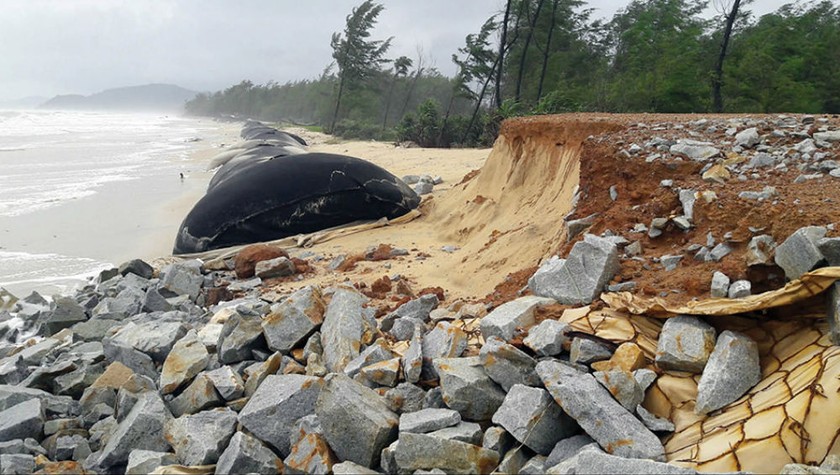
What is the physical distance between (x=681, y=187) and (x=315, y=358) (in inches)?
97.9

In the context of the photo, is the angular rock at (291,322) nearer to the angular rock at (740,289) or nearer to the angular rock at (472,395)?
the angular rock at (472,395)

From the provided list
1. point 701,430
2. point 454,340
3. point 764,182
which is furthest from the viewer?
point 764,182

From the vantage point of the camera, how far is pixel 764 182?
133 inches

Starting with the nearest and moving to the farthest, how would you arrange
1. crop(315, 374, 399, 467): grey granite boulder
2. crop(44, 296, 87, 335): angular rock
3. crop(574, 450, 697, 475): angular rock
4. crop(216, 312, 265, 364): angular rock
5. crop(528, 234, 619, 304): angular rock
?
1. crop(574, 450, 697, 475): angular rock
2. crop(315, 374, 399, 467): grey granite boulder
3. crop(528, 234, 619, 304): angular rock
4. crop(216, 312, 265, 364): angular rock
5. crop(44, 296, 87, 335): angular rock

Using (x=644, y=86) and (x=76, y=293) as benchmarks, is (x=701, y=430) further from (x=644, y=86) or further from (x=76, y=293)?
(x=644, y=86)

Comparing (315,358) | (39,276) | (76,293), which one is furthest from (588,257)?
(39,276)

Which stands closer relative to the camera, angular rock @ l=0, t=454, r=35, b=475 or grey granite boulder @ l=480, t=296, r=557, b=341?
angular rock @ l=0, t=454, r=35, b=475

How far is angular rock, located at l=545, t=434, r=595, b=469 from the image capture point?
7.51ft

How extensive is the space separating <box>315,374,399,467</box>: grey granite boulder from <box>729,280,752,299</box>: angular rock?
1616 millimetres

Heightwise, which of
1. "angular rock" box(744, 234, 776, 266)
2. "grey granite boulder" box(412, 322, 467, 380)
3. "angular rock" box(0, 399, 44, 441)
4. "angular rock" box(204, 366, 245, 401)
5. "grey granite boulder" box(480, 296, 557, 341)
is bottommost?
"angular rock" box(0, 399, 44, 441)

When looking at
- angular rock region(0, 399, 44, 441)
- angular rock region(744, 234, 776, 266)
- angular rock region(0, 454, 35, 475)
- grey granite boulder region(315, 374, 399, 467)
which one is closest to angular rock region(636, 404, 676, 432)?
angular rock region(744, 234, 776, 266)

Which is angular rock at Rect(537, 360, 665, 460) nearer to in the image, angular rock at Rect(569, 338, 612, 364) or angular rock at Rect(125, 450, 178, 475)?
angular rock at Rect(569, 338, 612, 364)

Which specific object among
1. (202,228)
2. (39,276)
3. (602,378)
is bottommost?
(39,276)

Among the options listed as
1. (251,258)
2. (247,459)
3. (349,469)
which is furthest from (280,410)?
(251,258)
